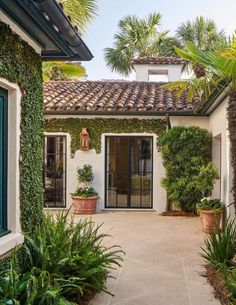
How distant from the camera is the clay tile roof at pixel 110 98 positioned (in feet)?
42.6

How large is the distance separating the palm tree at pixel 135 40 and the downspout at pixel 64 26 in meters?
21.2

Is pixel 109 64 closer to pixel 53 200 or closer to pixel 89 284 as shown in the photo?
pixel 53 200

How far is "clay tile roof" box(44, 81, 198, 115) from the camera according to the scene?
42.6ft

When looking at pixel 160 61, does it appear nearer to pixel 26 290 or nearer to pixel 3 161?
pixel 3 161

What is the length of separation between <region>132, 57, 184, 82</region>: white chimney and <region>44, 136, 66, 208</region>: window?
262 inches

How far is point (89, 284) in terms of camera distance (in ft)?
16.8

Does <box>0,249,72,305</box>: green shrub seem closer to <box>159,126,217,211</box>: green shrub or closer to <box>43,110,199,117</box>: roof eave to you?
<box>159,126,217,211</box>: green shrub

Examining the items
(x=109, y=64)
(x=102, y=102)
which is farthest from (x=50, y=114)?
(x=109, y=64)

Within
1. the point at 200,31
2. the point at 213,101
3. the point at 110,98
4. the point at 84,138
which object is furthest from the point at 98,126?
the point at 200,31

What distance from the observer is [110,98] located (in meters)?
14.2

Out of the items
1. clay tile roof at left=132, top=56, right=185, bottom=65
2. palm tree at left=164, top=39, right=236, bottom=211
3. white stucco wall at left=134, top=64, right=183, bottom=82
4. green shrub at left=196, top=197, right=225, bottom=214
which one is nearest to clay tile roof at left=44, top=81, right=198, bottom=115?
white stucco wall at left=134, top=64, right=183, bottom=82

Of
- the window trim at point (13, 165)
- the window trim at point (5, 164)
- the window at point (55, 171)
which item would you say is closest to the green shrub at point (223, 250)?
the window trim at point (13, 165)

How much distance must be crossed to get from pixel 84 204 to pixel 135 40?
56.2ft

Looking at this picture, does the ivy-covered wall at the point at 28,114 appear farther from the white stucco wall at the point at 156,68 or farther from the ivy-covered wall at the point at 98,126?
the white stucco wall at the point at 156,68
